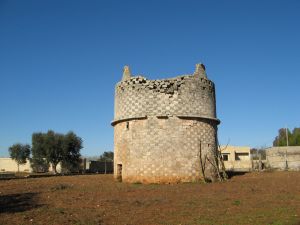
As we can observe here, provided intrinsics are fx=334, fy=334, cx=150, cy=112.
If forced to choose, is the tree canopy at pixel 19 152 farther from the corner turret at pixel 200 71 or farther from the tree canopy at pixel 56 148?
the corner turret at pixel 200 71

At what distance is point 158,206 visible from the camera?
11281 millimetres

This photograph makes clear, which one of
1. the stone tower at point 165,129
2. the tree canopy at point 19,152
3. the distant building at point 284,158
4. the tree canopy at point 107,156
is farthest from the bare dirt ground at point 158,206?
the tree canopy at point 107,156

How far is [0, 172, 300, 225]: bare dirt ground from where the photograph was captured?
902 centimetres

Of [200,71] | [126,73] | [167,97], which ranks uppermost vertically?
[126,73]

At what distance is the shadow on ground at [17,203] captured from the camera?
10414mm

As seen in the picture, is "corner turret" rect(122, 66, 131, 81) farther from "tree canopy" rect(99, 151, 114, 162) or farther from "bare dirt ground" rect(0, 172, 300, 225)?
"tree canopy" rect(99, 151, 114, 162)

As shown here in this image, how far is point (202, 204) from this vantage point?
11609 mm

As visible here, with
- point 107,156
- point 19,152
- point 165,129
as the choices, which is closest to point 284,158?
point 165,129

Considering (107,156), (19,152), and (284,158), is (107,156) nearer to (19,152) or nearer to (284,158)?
(19,152)

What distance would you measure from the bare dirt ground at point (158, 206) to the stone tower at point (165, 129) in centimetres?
254

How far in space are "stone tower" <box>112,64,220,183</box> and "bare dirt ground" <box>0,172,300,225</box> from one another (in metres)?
2.54

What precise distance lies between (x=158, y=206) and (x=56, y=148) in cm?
3393

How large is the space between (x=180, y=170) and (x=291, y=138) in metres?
48.8

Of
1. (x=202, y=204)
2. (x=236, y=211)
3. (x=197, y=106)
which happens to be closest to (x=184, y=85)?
(x=197, y=106)
